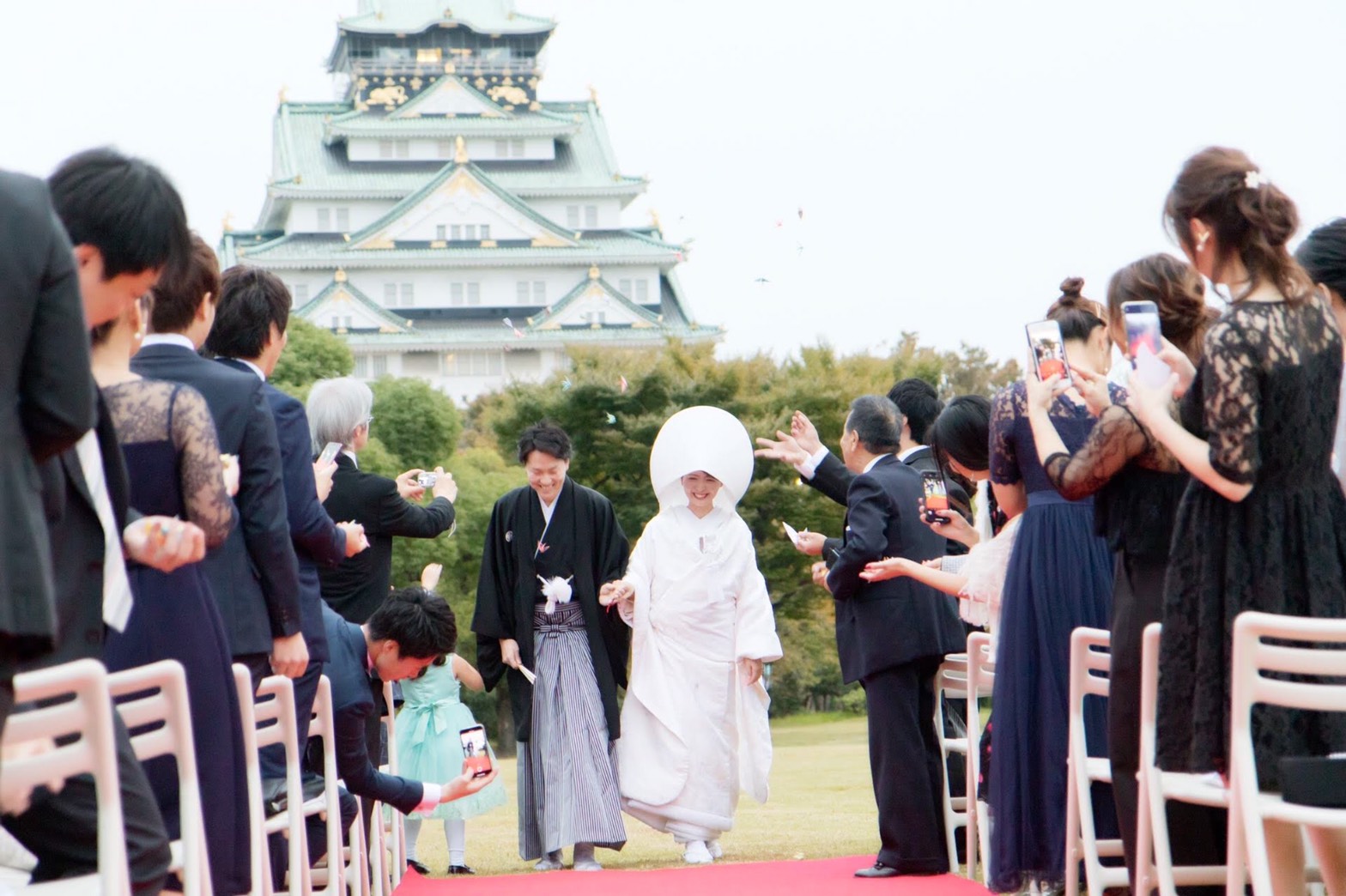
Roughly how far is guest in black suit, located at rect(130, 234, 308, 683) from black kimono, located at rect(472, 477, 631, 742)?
12.2 feet

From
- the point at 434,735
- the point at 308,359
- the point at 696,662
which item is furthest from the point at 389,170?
the point at 696,662

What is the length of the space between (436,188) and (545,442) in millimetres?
40399

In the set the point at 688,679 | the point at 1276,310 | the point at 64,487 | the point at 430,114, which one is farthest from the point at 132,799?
the point at 430,114

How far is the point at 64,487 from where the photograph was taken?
2.47 metres

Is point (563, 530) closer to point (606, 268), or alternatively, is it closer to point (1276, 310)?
point (1276, 310)

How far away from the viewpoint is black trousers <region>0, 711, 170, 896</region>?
2.44 meters

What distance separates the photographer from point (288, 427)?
4324mm

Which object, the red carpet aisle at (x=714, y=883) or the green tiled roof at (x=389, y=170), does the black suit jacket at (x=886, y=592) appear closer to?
the red carpet aisle at (x=714, y=883)

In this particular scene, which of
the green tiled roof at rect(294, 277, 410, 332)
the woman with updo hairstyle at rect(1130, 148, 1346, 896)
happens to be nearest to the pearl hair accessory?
the woman with updo hairstyle at rect(1130, 148, 1346, 896)

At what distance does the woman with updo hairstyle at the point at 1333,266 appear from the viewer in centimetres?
383

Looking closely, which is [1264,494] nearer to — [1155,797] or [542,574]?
[1155,797]

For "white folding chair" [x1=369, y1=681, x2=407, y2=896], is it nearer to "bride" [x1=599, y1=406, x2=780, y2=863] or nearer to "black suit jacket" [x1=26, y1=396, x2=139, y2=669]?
"bride" [x1=599, y1=406, x2=780, y2=863]

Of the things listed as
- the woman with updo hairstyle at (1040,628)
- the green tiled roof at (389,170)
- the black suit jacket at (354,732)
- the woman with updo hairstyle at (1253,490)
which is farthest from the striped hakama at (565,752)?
the green tiled roof at (389,170)

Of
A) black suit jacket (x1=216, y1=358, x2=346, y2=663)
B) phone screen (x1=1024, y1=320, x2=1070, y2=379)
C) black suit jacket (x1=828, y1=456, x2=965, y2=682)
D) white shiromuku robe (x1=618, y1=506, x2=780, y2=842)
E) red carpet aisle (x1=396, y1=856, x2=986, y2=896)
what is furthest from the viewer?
white shiromuku robe (x1=618, y1=506, x2=780, y2=842)
